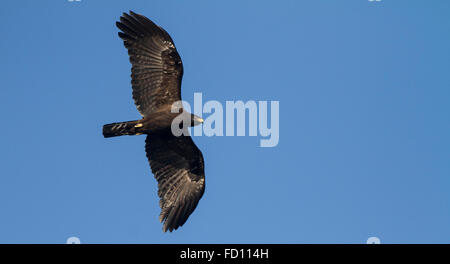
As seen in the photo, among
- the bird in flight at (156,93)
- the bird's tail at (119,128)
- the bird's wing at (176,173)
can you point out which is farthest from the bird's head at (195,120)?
the bird's tail at (119,128)

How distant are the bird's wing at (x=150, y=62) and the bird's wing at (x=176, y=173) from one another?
900 millimetres

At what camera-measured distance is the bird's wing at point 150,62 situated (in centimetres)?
1441

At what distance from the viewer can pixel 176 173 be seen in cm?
1511

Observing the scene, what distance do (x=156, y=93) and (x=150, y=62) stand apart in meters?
0.73

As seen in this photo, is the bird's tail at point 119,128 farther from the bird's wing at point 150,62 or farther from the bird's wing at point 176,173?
the bird's wing at point 176,173

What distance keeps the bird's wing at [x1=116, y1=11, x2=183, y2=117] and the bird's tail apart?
44 cm

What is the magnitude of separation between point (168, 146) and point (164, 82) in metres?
1.56

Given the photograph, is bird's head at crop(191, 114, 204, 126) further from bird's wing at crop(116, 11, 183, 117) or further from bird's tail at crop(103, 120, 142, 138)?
bird's tail at crop(103, 120, 142, 138)

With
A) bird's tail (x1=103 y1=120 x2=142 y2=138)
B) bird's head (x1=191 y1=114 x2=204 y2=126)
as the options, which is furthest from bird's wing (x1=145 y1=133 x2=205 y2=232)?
bird's tail (x1=103 y1=120 x2=142 y2=138)

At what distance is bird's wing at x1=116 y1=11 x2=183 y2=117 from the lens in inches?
567
